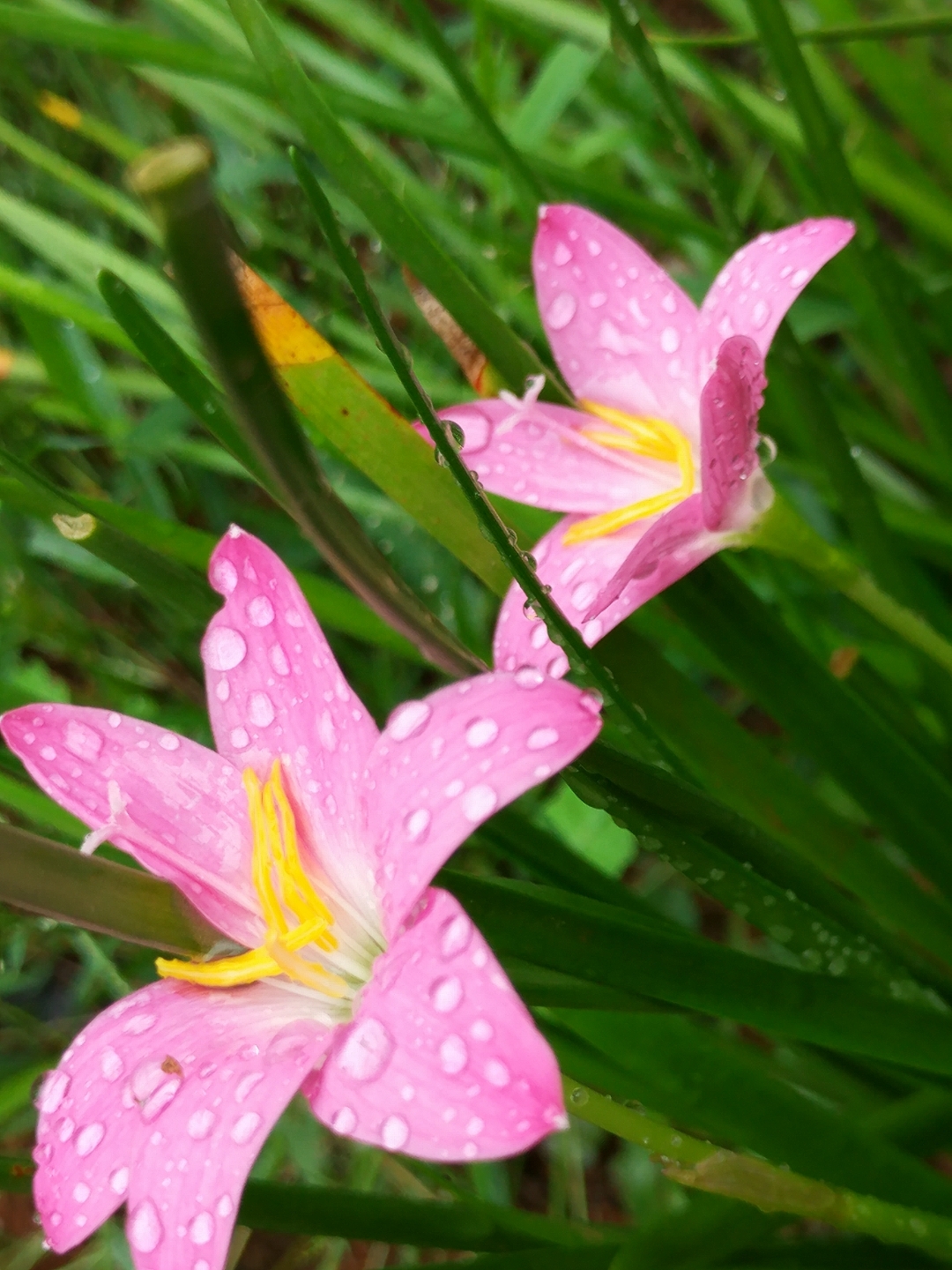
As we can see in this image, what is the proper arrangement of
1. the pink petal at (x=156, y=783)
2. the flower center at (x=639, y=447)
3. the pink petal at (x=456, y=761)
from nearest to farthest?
the pink petal at (x=456, y=761), the pink petal at (x=156, y=783), the flower center at (x=639, y=447)

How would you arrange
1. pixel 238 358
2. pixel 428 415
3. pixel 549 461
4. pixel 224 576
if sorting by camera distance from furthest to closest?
pixel 549 461 < pixel 224 576 < pixel 428 415 < pixel 238 358

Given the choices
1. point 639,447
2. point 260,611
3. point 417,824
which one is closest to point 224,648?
point 260,611

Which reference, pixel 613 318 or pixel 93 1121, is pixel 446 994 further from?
pixel 613 318

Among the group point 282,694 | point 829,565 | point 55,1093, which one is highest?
point 829,565

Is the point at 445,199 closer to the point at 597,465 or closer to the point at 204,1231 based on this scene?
the point at 597,465

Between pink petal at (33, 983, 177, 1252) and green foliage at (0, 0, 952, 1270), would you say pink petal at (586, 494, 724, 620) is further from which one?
pink petal at (33, 983, 177, 1252)

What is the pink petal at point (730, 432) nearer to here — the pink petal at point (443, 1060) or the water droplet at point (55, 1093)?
the pink petal at point (443, 1060)

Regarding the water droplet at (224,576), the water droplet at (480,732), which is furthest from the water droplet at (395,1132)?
the water droplet at (224,576)

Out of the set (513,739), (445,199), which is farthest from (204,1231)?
(445,199)
